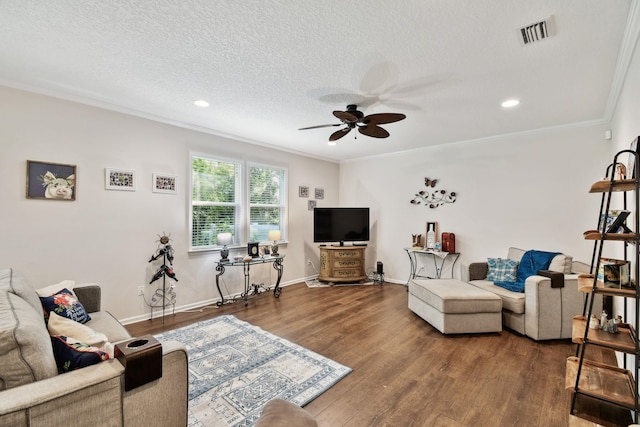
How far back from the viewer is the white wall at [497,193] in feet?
12.5

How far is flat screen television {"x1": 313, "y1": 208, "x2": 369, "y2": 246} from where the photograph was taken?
Answer: 5578mm

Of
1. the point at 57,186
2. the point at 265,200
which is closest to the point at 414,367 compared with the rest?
the point at 265,200

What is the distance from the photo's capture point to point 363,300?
4.47 metres

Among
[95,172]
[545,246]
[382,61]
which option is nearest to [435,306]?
[545,246]

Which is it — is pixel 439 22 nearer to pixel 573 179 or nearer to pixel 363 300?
pixel 573 179

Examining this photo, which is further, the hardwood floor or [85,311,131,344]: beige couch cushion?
[85,311,131,344]: beige couch cushion

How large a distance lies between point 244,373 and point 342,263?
331 centimetres

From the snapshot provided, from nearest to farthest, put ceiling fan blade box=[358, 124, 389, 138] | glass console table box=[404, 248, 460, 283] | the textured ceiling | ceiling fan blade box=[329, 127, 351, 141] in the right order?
the textured ceiling → ceiling fan blade box=[358, 124, 389, 138] → ceiling fan blade box=[329, 127, 351, 141] → glass console table box=[404, 248, 460, 283]

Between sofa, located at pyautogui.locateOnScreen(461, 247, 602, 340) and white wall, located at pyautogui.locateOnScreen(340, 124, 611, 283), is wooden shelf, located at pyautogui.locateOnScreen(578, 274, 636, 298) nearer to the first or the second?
sofa, located at pyautogui.locateOnScreen(461, 247, 602, 340)

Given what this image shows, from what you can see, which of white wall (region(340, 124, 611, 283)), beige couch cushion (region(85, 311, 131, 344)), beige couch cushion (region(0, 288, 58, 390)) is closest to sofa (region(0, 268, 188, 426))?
beige couch cushion (region(0, 288, 58, 390))

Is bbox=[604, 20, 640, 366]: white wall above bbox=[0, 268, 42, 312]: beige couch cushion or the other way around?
above

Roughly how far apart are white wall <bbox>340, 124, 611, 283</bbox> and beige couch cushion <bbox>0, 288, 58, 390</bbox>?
509 centimetres

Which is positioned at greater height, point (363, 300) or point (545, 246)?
point (545, 246)

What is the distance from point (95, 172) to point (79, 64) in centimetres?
122
